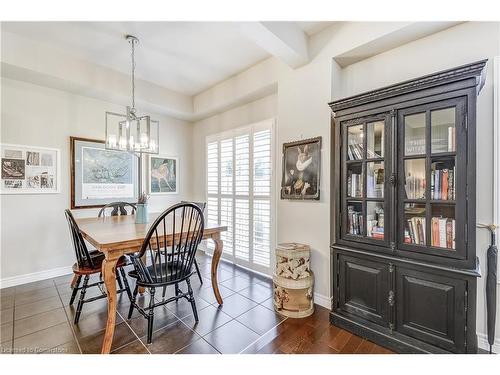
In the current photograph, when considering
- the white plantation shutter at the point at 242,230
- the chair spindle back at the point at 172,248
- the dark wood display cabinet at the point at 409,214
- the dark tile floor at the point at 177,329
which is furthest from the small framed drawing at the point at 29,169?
the dark wood display cabinet at the point at 409,214

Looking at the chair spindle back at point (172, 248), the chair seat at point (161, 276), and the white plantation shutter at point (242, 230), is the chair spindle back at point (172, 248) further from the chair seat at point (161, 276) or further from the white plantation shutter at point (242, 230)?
the white plantation shutter at point (242, 230)

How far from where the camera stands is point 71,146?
3.23 meters

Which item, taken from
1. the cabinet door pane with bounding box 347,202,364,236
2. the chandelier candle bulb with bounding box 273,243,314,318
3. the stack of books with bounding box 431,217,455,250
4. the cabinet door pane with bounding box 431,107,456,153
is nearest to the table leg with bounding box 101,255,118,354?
the chandelier candle bulb with bounding box 273,243,314,318

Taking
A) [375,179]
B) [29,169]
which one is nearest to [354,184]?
[375,179]

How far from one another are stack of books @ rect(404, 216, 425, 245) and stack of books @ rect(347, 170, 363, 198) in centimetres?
42

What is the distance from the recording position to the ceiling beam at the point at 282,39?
78.4 inches

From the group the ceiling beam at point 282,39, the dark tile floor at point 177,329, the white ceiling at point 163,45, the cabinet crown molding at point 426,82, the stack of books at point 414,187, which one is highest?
the white ceiling at point 163,45

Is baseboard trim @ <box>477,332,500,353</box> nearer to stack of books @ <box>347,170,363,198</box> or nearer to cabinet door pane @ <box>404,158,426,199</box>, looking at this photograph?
cabinet door pane @ <box>404,158,426,199</box>

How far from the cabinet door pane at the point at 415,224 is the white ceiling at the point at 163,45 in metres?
1.91

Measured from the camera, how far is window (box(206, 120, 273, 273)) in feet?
10.7

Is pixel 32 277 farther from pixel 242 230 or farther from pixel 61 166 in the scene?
pixel 242 230

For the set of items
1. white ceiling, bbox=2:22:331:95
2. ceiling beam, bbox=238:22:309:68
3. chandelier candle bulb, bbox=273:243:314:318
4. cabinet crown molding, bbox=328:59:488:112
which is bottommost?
chandelier candle bulb, bbox=273:243:314:318
